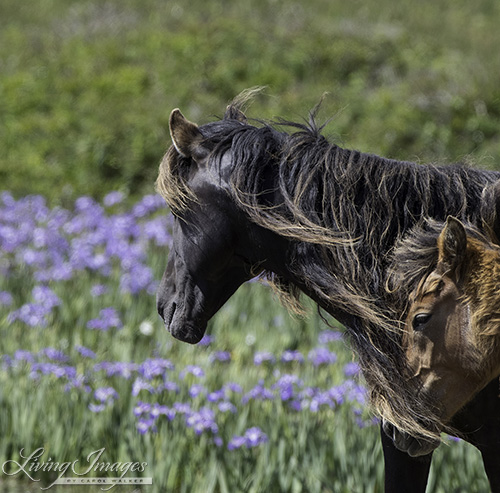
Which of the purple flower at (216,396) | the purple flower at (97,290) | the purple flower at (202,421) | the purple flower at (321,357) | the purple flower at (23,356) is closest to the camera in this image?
the purple flower at (202,421)

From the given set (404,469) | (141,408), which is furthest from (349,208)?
(141,408)

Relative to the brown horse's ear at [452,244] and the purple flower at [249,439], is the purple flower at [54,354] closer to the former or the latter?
the purple flower at [249,439]

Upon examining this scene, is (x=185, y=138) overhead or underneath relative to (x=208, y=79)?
overhead

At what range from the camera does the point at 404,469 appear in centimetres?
194

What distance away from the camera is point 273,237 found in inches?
72.4

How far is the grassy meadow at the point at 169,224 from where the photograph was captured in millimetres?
3098

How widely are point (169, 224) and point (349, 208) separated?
466 centimetres

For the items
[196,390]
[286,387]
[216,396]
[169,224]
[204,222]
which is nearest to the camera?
[204,222]

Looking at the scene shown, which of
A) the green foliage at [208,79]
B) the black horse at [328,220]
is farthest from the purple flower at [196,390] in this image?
the green foliage at [208,79]

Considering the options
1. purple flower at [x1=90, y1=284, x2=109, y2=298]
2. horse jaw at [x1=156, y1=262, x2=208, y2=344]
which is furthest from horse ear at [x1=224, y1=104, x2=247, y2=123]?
purple flower at [x1=90, y1=284, x2=109, y2=298]

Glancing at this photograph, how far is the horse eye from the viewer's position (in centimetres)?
163

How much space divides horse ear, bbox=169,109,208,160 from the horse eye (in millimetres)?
652

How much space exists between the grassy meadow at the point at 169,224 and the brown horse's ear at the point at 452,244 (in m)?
0.51

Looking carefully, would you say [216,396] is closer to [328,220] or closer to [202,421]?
[202,421]
